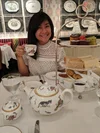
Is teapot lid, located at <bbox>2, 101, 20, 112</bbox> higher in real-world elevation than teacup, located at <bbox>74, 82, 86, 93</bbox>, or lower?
lower

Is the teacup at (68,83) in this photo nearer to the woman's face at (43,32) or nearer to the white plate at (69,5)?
the woman's face at (43,32)

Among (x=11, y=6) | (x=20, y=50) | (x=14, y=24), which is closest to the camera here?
(x=20, y=50)

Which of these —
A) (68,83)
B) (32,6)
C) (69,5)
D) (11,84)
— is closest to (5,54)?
(32,6)

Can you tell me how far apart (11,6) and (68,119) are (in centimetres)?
400

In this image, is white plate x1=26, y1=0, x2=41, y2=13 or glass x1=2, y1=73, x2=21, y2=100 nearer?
glass x1=2, y1=73, x2=21, y2=100

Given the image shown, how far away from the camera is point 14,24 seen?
4125 mm

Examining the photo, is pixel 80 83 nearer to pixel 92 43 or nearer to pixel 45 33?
pixel 92 43

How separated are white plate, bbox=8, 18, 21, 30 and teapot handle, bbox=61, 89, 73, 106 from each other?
12.6 feet

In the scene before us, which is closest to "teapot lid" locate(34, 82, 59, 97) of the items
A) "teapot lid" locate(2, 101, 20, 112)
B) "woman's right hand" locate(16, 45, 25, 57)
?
"teapot lid" locate(2, 101, 20, 112)

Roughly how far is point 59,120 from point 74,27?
12.0 feet

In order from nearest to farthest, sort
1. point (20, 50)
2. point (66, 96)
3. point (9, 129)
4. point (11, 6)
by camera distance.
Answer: point (9, 129), point (66, 96), point (20, 50), point (11, 6)

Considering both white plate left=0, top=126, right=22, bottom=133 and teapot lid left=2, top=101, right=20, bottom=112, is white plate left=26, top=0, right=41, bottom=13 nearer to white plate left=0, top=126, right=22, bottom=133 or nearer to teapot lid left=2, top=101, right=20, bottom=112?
teapot lid left=2, top=101, right=20, bottom=112

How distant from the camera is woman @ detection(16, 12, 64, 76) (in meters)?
1.25

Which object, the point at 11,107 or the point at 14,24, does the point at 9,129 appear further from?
the point at 14,24
